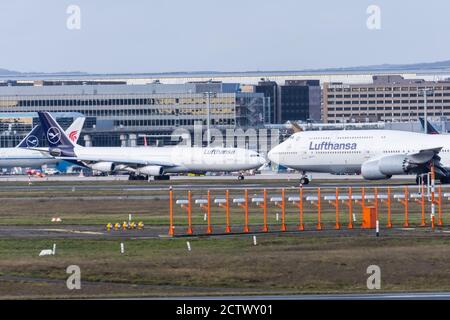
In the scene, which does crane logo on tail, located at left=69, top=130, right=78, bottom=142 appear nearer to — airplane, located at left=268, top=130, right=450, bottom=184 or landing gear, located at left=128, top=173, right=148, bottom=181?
landing gear, located at left=128, top=173, right=148, bottom=181

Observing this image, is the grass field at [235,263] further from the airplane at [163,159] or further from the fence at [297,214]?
the airplane at [163,159]

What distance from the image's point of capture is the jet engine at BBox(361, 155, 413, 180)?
102688 mm

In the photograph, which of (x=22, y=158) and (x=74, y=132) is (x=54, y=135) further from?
(x=74, y=132)

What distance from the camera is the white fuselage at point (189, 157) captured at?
125 m

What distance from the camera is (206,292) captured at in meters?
34.4

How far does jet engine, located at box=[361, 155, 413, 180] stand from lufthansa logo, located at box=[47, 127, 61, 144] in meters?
51.3

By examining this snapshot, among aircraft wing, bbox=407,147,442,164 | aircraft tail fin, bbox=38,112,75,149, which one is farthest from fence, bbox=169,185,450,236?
aircraft tail fin, bbox=38,112,75,149

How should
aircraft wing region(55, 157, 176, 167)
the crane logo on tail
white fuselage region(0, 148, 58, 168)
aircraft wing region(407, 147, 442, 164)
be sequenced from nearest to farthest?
1. aircraft wing region(407, 147, 442, 164)
2. aircraft wing region(55, 157, 176, 167)
3. white fuselage region(0, 148, 58, 168)
4. the crane logo on tail

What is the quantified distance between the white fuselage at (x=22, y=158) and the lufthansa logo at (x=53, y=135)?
45.0 ft

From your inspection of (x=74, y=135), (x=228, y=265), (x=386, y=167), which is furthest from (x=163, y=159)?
→ (x=228, y=265)
